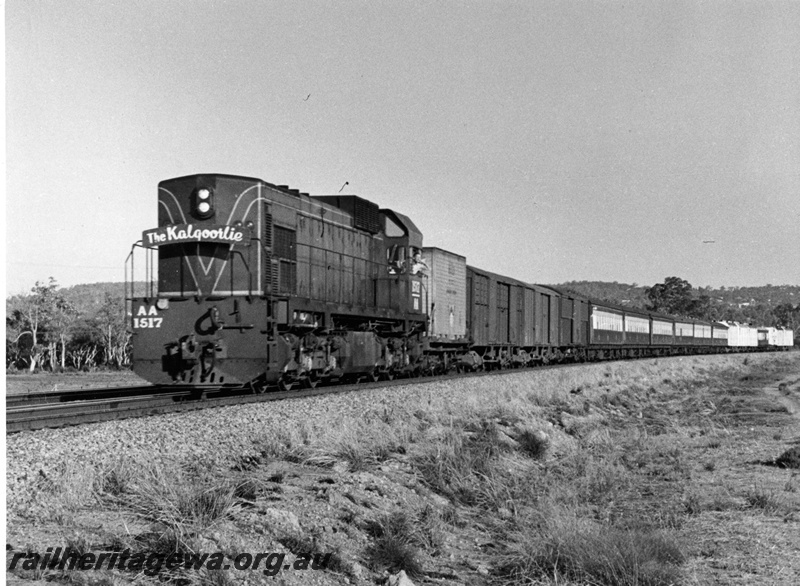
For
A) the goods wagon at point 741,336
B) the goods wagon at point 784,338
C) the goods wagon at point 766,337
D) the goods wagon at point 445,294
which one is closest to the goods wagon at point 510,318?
the goods wagon at point 445,294

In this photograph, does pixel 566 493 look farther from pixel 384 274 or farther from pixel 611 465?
pixel 384 274

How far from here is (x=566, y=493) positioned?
7.86 m

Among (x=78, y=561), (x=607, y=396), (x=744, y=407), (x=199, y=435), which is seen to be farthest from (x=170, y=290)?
(x=744, y=407)

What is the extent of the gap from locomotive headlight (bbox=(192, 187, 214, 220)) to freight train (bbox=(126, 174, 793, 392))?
0.02 metres

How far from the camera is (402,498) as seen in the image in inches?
293

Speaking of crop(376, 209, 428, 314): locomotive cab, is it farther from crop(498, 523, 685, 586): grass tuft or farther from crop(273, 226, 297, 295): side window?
crop(498, 523, 685, 586): grass tuft

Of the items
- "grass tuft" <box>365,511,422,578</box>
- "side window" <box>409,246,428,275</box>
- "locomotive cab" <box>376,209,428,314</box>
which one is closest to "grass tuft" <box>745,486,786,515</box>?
"grass tuft" <box>365,511,422,578</box>

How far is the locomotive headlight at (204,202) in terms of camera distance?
13898 mm

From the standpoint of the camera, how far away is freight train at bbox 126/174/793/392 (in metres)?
13.1

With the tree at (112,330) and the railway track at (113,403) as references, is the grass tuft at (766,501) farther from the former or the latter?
the tree at (112,330)

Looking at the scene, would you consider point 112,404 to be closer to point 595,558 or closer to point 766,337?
point 595,558

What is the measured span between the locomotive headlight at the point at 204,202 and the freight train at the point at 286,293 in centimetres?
2

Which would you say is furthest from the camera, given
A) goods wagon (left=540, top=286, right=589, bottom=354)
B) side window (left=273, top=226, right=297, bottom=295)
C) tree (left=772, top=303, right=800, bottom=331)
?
tree (left=772, top=303, right=800, bottom=331)
